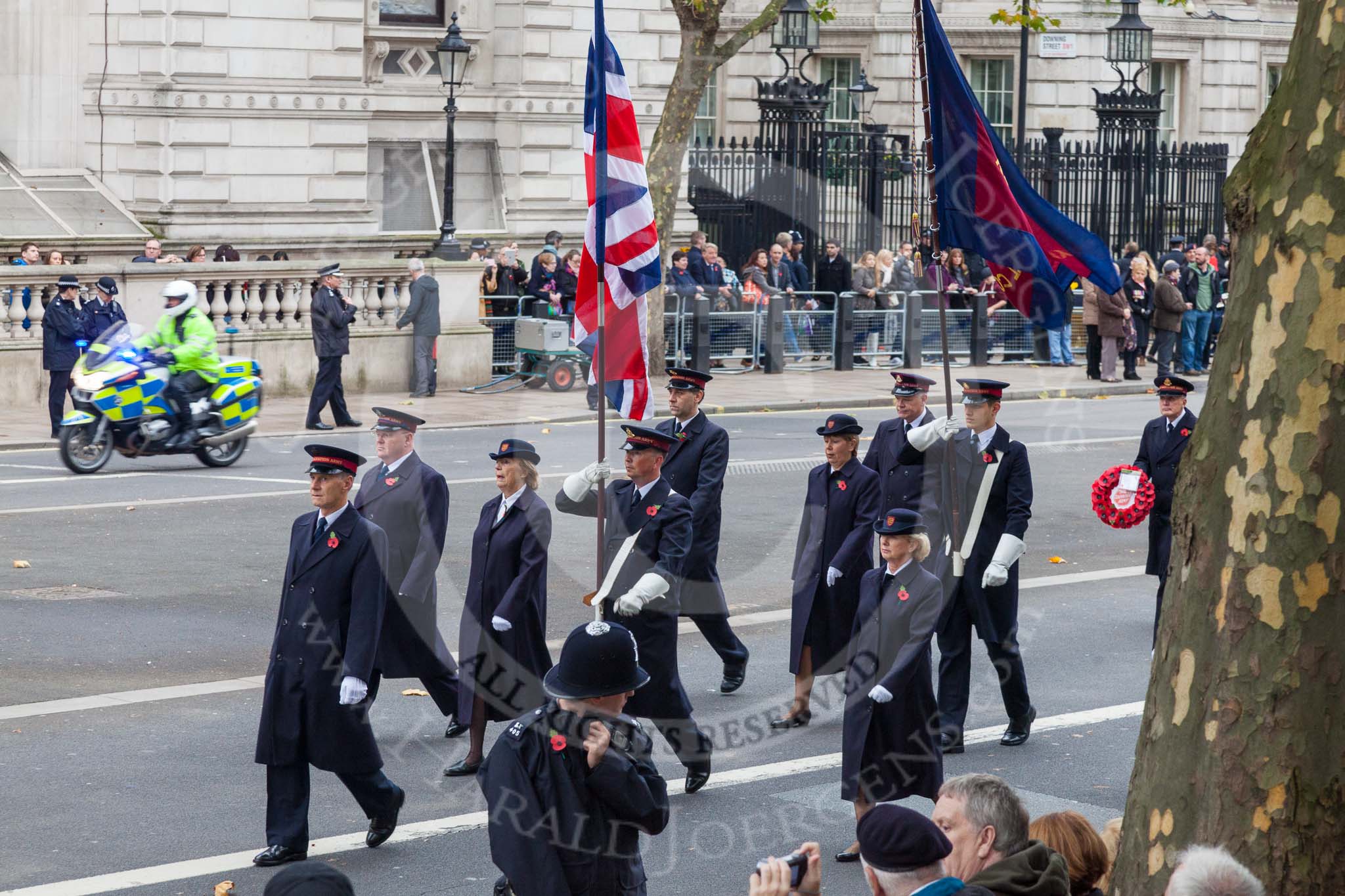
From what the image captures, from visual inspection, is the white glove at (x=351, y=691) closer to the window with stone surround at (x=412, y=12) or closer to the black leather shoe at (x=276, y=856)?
the black leather shoe at (x=276, y=856)

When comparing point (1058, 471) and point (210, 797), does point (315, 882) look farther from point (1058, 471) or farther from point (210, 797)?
point (1058, 471)

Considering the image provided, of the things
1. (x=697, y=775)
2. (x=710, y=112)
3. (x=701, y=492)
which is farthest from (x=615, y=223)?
(x=710, y=112)

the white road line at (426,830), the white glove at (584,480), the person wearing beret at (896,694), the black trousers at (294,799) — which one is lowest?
the white road line at (426,830)

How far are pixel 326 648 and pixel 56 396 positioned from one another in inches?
543

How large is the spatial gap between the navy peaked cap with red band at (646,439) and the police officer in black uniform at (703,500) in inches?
46.2

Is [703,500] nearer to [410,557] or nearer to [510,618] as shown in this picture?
[410,557]

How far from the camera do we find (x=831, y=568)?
10070 mm

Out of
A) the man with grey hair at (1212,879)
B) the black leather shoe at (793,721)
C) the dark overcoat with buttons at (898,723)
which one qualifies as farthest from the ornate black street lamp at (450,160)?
the man with grey hair at (1212,879)

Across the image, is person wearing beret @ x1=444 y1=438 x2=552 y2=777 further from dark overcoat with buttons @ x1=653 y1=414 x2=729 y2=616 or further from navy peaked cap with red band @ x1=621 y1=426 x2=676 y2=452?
dark overcoat with buttons @ x1=653 y1=414 x2=729 y2=616

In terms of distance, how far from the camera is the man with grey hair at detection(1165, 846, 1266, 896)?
4070mm

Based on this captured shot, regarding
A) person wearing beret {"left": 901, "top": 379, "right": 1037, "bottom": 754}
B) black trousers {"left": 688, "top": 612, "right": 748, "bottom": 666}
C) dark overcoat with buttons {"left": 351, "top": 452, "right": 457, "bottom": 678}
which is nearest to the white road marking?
black trousers {"left": 688, "top": 612, "right": 748, "bottom": 666}

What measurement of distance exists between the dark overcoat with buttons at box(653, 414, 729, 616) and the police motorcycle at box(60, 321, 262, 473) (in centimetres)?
890

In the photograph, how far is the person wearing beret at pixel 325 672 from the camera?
762cm

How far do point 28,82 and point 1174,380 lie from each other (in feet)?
76.3
